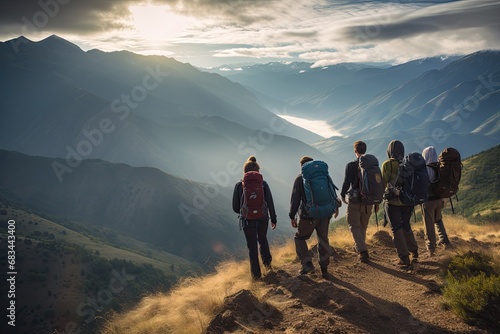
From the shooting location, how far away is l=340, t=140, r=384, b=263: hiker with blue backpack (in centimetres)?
768

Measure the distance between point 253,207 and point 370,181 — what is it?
2611mm

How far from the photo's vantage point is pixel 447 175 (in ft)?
28.8

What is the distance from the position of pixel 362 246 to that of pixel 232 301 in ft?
12.5

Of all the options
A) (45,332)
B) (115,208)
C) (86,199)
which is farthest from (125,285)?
(86,199)

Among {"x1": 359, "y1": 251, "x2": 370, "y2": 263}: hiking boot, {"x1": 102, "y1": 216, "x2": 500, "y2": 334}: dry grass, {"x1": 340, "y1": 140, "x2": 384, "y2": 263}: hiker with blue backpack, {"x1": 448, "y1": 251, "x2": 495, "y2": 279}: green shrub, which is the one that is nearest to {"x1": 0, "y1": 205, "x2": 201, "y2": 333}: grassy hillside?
{"x1": 102, "y1": 216, "x2": 500, "y2": 334}: dry grass

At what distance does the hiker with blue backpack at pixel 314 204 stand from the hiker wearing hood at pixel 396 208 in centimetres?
156

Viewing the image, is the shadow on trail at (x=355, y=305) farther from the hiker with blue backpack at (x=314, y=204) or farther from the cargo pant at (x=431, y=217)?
the cargo pant at (x=431, y=217)

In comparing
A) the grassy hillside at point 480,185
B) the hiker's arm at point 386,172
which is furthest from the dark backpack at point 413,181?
the grassy hillside at point 480,185

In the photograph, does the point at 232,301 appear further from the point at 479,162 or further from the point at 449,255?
the point at 479,162

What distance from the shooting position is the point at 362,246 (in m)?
8.46

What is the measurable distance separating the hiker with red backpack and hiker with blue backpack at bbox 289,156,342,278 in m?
0.58

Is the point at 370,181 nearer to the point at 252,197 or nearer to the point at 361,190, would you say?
the point at 361,190

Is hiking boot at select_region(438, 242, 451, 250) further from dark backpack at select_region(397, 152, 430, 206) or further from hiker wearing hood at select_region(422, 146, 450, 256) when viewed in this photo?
dark backpack at select_region(397, 152, 430, 206)

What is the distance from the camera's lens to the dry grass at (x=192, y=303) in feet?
21.0
